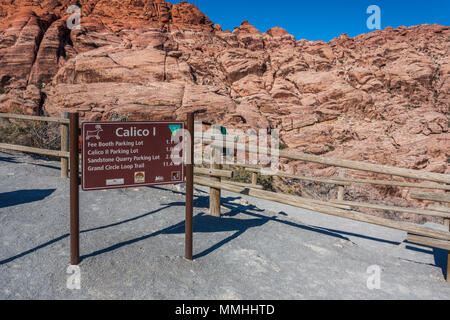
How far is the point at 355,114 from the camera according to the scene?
24688 mm

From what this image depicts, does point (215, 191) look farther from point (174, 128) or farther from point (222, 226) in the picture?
point (174, 128)

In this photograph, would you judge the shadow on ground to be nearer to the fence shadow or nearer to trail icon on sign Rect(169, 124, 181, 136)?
the fence shadow

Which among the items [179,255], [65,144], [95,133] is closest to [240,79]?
[65,144]

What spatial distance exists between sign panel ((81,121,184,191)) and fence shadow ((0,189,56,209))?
270cm

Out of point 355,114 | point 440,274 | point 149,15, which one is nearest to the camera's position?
point 440,274

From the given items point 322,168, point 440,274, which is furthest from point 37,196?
point 322,168

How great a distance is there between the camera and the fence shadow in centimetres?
473

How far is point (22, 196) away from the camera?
199 inches

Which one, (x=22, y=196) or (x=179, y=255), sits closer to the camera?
(x=179, y=255)

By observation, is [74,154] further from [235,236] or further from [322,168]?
[322,168]

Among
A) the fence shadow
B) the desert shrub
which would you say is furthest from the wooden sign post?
the desert shrub

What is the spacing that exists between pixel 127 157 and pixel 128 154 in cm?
3

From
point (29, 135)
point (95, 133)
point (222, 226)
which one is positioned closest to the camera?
point (95, 133)
